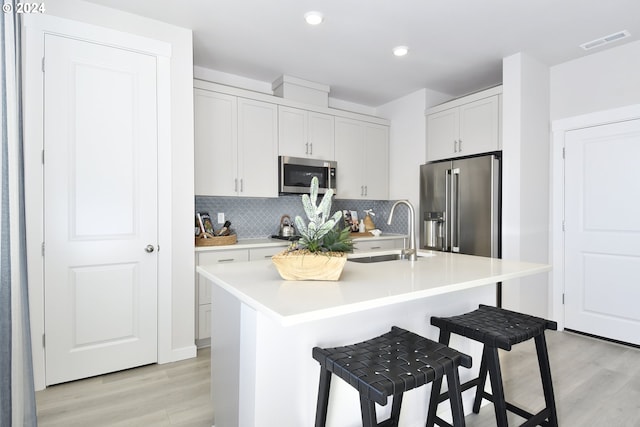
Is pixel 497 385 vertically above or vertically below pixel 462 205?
below

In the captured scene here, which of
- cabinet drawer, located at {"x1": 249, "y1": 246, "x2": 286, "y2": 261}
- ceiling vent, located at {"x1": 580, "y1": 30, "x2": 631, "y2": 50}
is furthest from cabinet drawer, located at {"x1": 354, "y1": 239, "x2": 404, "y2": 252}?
ceiling vent, located at {"x1": 580, "y1": 30, "x2": 631, "y2": 50}

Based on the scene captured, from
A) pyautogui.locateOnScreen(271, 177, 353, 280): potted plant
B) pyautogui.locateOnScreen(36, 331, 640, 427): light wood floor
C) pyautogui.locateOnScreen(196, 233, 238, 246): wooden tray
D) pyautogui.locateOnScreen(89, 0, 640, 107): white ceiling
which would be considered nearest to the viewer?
pyautogui.locateOnScreen(271, 177, 353, 280): potted plant

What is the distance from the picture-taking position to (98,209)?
242 centimetres

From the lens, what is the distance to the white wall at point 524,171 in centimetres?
315

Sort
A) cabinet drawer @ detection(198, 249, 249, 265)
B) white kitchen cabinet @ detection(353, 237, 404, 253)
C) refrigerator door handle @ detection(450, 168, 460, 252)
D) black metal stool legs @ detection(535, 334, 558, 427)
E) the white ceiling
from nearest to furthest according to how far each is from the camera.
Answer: black metal stool legs @ detection(535, 334, 558, 427) < the white ceiling < cabinet drawer @ detection(198, 249, 249, 265) < refrigerator door handle @ detection(450, 168, 460, 252) < white kitchen cabinet @ detection(353, 237, 404, 253)

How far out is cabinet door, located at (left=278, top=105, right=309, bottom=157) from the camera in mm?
3650

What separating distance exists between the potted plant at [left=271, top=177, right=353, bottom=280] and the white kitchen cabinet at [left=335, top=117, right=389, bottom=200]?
265 centimetres

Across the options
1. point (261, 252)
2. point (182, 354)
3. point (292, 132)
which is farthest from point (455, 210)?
point (182, 354)

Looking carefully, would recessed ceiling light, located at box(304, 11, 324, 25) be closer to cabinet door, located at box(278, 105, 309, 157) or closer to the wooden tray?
cabinet door, located at box(278, 105, 309, 157)

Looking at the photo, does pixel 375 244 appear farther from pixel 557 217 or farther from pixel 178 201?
pixel 178 201

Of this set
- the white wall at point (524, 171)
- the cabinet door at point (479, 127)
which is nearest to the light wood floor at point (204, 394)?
the white wall at point (524, 171)

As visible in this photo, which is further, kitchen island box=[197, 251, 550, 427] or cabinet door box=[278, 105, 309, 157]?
cabinet door box=[278, 105, 309, 157]

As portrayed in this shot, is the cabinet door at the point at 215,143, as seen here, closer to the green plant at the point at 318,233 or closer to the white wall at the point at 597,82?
the green plant at the point at 318,233

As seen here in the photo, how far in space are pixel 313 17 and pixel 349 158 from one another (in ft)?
6.13
